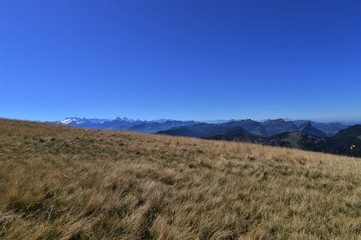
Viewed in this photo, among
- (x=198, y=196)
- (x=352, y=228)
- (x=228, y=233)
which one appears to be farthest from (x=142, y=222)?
(x=352, y=228)

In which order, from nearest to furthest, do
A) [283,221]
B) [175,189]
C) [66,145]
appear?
[283,221]
[175,189]
[66,145]

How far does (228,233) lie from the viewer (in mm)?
4680

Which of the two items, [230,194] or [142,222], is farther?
[230,194]

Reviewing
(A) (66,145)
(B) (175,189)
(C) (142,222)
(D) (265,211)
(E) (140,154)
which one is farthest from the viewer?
(A) (66,145)

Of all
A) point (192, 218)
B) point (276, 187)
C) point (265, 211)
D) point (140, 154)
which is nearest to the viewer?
point (192, 218)

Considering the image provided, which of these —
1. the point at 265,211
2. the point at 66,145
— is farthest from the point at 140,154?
the point at 265,211

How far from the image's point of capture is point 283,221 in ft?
18.0

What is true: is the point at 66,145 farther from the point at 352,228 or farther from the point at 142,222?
the point at 352,228

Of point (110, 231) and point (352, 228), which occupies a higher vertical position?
point (110, 231)

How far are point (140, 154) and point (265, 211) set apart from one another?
8.58m

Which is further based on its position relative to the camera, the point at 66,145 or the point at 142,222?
the point at 66,145

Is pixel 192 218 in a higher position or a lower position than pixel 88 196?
lower

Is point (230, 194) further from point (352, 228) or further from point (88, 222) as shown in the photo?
point (88, 222)

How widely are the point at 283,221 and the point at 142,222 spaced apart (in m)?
2.74
